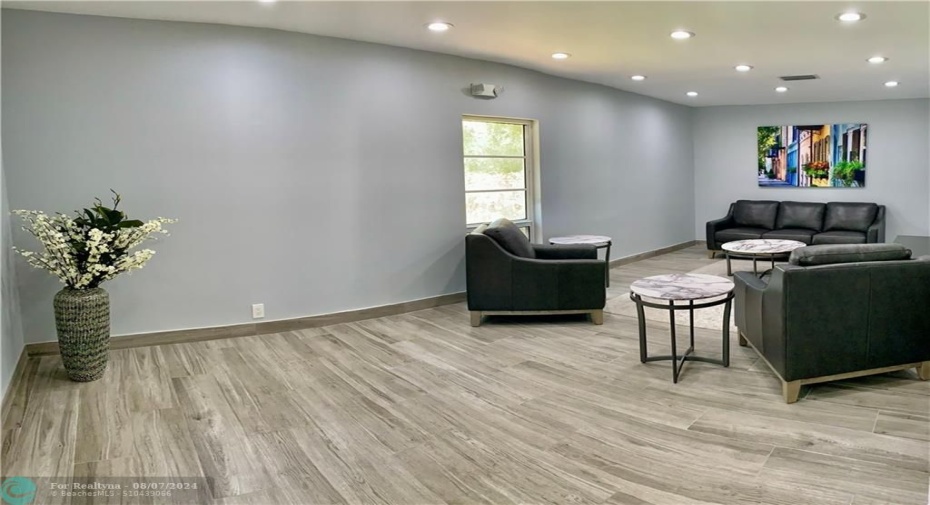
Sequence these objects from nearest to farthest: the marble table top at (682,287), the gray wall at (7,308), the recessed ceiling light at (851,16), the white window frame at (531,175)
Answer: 1. the gray wall at (7,308)
2. the marble table top at (682,287)
3. the recessed ceiling light at (851,16)
4. the white window frame at (531,175)

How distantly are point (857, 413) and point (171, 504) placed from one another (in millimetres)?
3184

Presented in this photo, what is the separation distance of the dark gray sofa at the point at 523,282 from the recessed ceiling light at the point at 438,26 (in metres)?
1.63

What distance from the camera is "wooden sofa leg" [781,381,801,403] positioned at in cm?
303

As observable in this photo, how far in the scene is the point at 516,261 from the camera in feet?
15.6

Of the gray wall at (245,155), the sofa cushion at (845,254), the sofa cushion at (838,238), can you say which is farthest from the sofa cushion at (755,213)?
the sofa cushion at (845,254)

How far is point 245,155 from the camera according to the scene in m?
4.47

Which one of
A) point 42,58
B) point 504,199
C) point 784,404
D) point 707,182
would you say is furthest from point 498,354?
point 707,182

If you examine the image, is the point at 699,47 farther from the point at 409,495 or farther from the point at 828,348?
the point at 409,495

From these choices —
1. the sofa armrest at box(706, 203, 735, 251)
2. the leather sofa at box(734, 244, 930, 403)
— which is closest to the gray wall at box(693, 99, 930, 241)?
the sofa armrest at box(706, 203, 735, 251)

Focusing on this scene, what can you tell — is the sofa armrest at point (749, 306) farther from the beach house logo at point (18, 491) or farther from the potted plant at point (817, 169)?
the potted plant at point (817, 169)

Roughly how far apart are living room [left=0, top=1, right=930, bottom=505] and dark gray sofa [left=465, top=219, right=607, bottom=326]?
1.5 inches

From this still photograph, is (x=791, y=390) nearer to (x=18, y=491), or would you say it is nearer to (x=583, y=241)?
(x=583, y=241)

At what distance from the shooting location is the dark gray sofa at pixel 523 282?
471 cm

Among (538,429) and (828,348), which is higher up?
(828,348)
